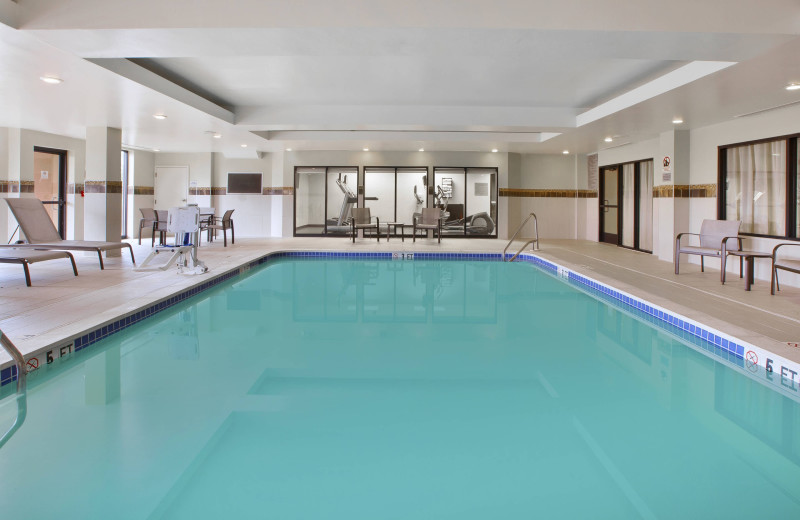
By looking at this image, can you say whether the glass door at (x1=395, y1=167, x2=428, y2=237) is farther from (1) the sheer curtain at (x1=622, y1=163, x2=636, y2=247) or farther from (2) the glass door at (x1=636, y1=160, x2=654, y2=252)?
(2) the glass door at (x1=636, y1=160, x2=654, y2=252)

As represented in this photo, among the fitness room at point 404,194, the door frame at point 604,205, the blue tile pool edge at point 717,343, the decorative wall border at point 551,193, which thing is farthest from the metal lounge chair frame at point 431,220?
the blue tile pool edge at point 717,343

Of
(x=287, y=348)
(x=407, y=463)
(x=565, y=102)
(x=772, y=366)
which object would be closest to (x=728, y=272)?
(x=565, y=102)

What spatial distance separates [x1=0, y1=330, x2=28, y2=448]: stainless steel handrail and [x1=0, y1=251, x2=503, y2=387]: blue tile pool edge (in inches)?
2.7

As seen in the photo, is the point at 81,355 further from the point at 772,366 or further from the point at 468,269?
the point at 468,269

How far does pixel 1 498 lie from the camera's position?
201cm

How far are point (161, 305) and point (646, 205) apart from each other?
922 cm

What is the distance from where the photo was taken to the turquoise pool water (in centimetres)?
207

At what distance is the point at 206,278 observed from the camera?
267 inches

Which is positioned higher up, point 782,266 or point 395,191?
point 395,191

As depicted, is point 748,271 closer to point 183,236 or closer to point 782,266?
point 782,266

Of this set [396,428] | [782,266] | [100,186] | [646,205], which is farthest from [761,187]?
[100,186]

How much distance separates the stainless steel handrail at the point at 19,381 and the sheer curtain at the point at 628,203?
10.8 m

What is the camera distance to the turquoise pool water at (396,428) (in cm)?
207

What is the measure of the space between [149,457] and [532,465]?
1618 mm
